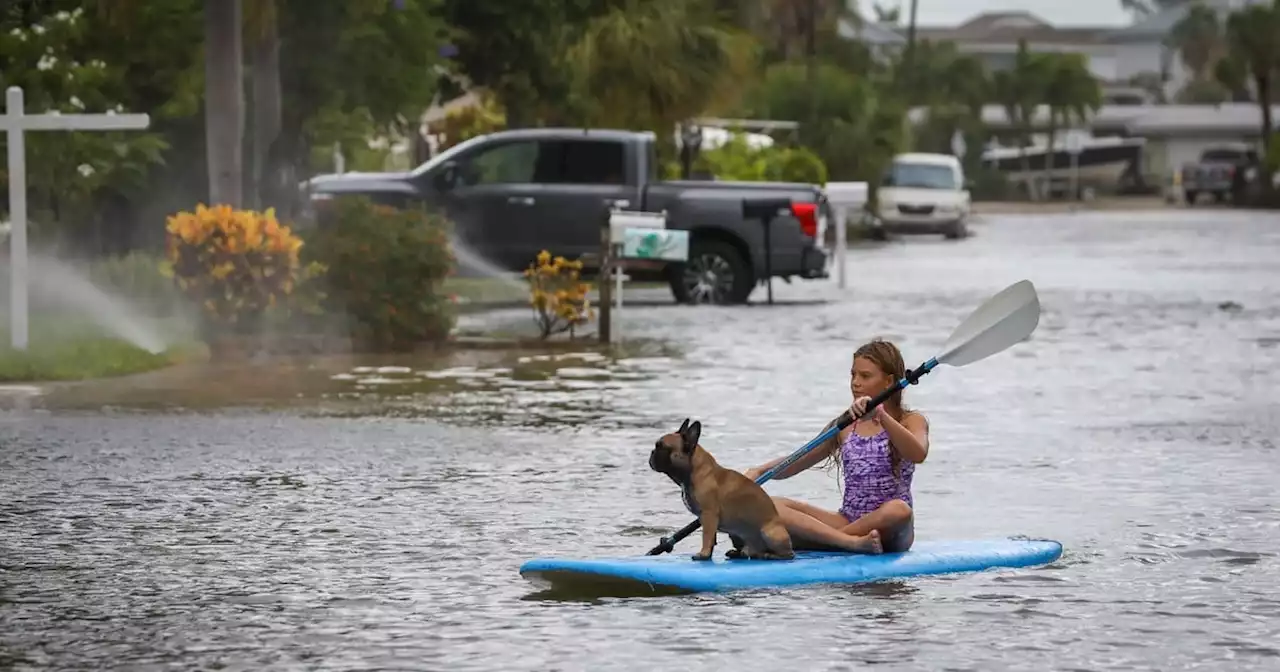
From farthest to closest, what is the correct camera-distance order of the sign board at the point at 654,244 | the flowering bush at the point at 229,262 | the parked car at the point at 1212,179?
the parked car at the point at 1212,179 < the sign board at the point at 654,244 < the flowering bush at the point at 229,262

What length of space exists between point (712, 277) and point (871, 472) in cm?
2127

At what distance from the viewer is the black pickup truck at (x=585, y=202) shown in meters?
31.4

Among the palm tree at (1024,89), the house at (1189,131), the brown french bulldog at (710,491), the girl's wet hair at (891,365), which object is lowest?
the brown french bulldog at (710,491)

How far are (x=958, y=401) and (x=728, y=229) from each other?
12961 millimetres

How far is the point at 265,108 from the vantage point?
28.8 metres

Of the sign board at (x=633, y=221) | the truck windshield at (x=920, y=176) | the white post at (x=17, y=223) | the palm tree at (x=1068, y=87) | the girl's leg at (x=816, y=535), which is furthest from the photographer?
the palm tree at (x=1068, y=87)

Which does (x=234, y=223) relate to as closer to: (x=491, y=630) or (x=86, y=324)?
(x=86, y=324)

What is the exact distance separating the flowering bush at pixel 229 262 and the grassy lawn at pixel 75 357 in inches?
17.2

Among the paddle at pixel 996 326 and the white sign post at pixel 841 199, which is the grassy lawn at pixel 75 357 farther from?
the white sign post at pixel 841 199

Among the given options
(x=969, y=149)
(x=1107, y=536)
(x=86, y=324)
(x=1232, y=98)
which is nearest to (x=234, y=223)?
(x=86, y=324)

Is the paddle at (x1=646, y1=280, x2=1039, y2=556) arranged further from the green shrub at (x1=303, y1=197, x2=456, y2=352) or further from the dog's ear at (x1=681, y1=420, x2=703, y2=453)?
the green shrub at (x1=303, y1=197, x2=456, y2=352)

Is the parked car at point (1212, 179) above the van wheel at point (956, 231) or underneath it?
above

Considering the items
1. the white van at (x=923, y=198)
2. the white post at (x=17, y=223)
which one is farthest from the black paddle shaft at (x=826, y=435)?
the white van at (x=923, y=198)

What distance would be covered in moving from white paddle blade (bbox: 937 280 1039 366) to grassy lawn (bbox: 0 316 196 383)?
1048 centimetres
